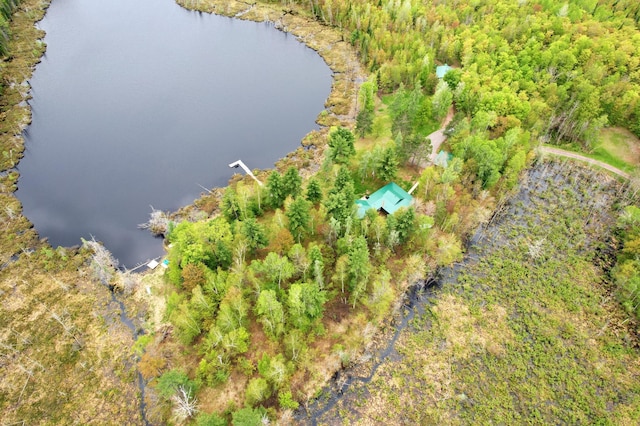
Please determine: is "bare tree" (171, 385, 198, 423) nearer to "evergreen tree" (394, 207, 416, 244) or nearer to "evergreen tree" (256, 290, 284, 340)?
"evergreen tree" (256, 290, 284, 340)

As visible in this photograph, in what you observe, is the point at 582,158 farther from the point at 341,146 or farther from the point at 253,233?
the point at 253,233

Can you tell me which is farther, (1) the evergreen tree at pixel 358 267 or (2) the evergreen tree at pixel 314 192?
(2) the evergreen tree at pixel 314 192

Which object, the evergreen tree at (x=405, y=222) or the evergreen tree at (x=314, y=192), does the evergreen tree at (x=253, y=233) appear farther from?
the evergreen tree at (x=405, y=222)

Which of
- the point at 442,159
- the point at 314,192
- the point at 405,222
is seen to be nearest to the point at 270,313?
the point at 314,192

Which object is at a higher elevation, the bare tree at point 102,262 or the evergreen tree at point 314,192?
the evergreen tree at point 314,192

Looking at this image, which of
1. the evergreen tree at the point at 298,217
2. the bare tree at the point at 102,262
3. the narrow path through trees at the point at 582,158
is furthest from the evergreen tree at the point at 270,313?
the narrow path through trees at the point at 582,158

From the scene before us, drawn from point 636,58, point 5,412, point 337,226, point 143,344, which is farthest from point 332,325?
point 636,58
